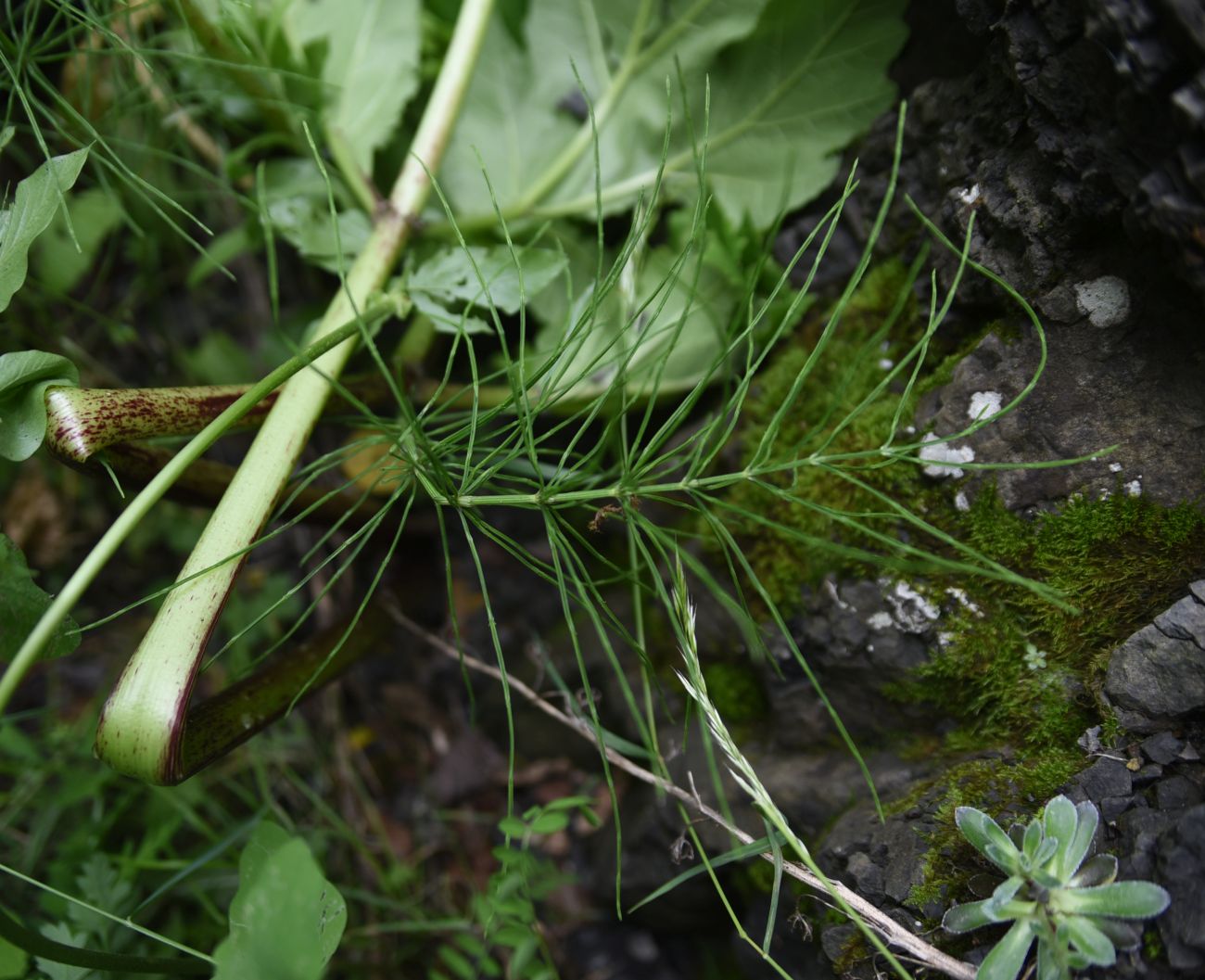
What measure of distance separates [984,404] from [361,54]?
1.44 metres

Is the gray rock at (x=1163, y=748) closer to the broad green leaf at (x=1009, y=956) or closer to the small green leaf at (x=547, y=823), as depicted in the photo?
the broad green leaf at (x=1009, y=956)

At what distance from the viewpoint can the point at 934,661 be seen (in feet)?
4.23

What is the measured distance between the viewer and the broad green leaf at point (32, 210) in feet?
3.87

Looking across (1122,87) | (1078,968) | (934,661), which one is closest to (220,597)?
(934,661)

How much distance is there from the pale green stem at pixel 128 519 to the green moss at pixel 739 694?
0.94 meters

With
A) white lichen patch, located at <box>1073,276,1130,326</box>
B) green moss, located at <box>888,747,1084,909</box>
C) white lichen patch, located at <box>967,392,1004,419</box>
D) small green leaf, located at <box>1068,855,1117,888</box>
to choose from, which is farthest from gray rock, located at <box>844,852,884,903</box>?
white lichen patch, located at <box>1073,276,1130,326</box>

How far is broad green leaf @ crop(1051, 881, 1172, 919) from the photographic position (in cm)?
90

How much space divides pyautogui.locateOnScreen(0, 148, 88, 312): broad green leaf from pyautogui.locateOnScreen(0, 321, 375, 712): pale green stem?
374 mm

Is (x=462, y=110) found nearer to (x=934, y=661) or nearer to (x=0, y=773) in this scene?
(x=934, y=661)

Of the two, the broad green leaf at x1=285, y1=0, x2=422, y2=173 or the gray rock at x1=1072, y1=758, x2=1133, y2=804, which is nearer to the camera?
the gray rock at x1=1072, y1=758, x2=1133, y2=804

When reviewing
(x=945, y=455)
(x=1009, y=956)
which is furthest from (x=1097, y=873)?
(x=945, y=455)

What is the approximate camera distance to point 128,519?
1.06 m

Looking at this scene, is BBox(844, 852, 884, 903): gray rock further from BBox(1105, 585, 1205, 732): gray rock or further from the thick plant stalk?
the thick plant stalk

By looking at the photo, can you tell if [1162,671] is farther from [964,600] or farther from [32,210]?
[32,210]
